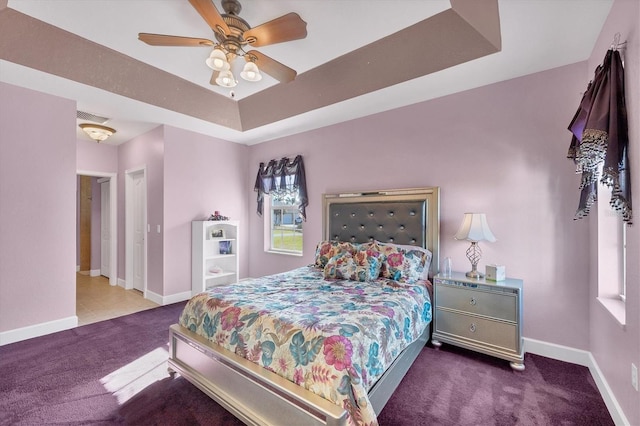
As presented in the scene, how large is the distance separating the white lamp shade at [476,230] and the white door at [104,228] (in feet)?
21.8

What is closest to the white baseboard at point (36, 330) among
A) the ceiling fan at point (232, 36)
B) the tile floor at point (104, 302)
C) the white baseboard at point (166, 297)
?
the tile floor at point (104, 302)

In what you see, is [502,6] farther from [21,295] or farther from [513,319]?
[21,295]

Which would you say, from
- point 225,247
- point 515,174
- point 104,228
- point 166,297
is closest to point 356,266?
point 515,174

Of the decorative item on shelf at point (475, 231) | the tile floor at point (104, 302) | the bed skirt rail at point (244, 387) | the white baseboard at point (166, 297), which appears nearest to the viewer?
the bed skirt rail at point (244, 387)

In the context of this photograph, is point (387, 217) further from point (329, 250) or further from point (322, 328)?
point (322, 328)

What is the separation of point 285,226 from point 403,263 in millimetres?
2540

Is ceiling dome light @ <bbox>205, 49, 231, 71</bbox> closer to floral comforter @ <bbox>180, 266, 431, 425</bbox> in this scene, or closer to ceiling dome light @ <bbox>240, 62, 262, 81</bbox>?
ceiling dome light @ <bbox>240, 62, 262, 81</bbox>

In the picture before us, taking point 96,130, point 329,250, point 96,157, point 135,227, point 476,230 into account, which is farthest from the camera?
point 96,157

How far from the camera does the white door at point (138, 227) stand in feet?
15.7

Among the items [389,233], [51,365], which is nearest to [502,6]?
[389,233]

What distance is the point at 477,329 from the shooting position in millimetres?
2543

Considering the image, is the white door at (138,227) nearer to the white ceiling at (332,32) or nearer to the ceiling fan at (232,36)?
the white ceiling at (332,32)

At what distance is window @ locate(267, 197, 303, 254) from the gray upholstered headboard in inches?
30.7

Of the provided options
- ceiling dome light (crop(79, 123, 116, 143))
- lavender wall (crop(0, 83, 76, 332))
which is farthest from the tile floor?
ceiling dome light (crop(79, 123, 116, 143))
